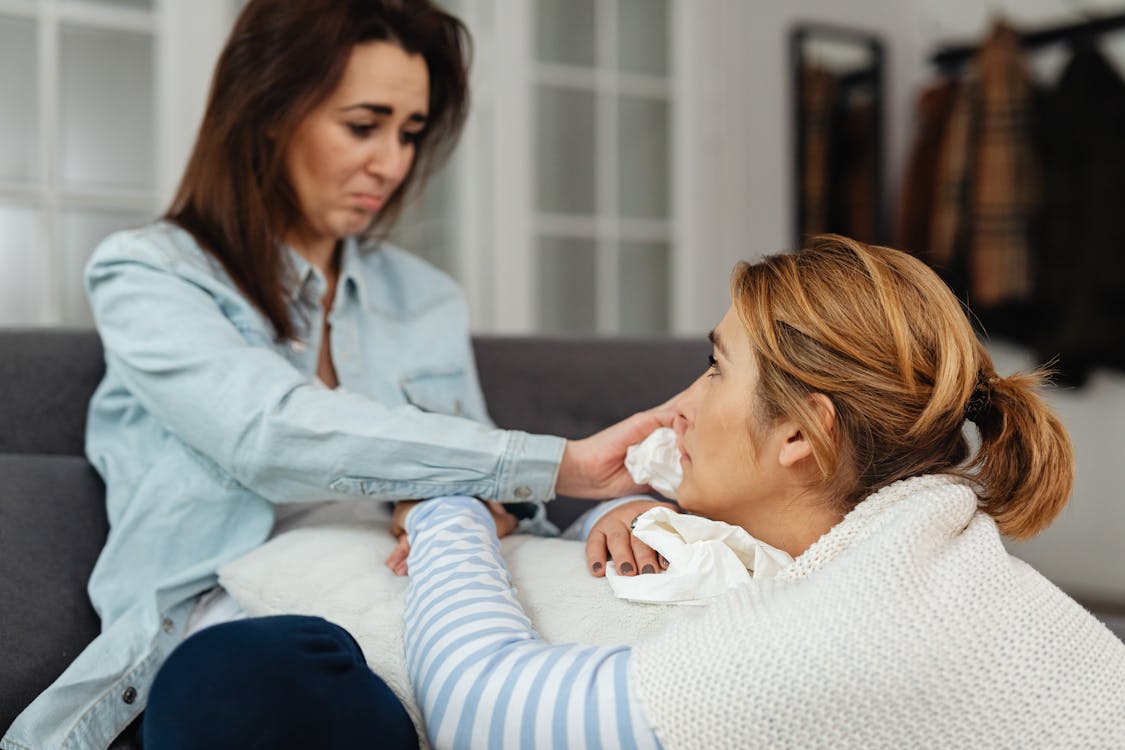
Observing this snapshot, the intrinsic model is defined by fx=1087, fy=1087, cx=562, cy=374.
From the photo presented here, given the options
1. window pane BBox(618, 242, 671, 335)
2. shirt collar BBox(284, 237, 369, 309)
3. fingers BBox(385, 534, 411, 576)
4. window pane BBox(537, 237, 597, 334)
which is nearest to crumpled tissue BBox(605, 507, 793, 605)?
fingers BBox(385, 534, 411, 576)

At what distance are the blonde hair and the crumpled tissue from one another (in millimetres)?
99

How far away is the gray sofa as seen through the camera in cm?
122

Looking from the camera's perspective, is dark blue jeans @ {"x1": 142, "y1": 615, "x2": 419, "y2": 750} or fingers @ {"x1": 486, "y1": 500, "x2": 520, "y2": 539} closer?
dark blue jeans @ {"x1": 142, "y1": 615, "x2": 419, "y2": 750}

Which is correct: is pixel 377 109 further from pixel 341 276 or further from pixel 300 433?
pixel 300 433

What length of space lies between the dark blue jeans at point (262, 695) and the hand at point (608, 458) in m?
0.41

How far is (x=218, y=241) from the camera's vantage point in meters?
1.48

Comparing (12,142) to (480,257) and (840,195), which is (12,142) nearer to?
(480,257)

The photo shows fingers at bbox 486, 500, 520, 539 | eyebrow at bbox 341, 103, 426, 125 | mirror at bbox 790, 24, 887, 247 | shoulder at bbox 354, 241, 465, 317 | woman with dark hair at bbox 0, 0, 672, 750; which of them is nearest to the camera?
woman with dark hair at bbox 0, 0, 672, 750

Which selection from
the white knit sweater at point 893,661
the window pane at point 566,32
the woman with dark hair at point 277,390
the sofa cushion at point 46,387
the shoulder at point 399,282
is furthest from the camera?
the window pane at point 566,32

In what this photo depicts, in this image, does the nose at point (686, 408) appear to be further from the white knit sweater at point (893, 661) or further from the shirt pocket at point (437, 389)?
the shirt pocket at point (437, 389)

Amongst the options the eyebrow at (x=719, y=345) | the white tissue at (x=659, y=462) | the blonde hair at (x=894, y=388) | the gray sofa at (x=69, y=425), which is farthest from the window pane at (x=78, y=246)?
the blonde hair at (x=894, y=388)

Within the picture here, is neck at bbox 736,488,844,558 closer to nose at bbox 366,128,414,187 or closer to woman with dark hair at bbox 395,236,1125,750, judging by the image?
woman with dark hair at bbox 395,236,1125,750

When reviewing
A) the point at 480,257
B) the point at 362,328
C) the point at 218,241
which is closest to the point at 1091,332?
the point at 480,257

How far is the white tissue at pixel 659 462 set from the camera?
1214 millimetres
